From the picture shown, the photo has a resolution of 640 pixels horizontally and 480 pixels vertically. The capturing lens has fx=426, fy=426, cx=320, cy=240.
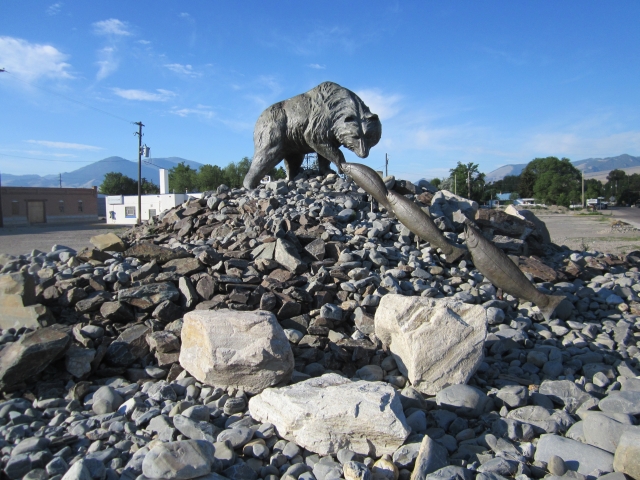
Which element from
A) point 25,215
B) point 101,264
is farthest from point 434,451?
point 25,215

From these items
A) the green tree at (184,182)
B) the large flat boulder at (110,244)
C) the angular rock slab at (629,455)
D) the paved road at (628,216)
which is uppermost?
the green tree at (184,182)

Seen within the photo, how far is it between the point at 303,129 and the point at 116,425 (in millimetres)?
6535

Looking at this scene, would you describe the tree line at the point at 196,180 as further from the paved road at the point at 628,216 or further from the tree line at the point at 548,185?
the paved road at the point at 628,216

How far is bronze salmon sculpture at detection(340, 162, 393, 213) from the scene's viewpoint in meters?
5.73

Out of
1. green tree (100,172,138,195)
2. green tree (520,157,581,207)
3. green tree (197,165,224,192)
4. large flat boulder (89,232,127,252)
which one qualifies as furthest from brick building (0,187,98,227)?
green tree (520,157,581,207)

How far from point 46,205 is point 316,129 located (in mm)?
29494

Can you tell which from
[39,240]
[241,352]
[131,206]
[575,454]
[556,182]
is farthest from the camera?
[556,182]

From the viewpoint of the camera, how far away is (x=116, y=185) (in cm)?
4912

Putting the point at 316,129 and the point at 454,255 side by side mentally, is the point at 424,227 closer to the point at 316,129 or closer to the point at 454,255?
the point at 454,255

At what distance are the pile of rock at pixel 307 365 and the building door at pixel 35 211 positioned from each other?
28.6 m

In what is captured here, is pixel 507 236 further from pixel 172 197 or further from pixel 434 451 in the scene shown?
pixel 172 197

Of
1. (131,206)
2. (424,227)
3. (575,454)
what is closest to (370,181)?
(424,227)

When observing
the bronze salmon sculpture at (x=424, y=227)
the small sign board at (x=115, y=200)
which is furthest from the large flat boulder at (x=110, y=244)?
the small sign board at (x=115, y=200)

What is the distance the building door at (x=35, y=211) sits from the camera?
96.1 feet
